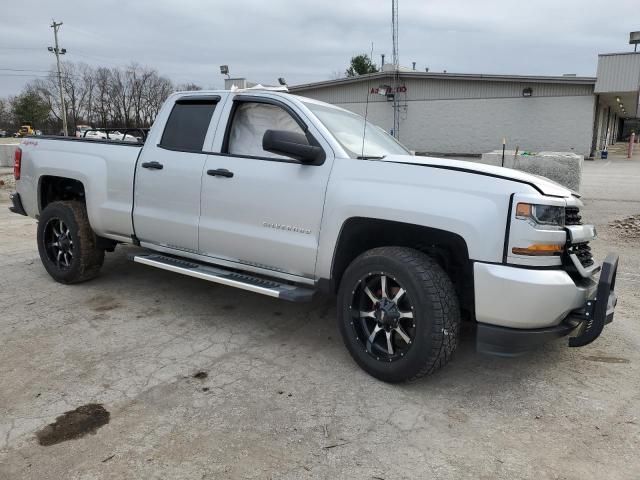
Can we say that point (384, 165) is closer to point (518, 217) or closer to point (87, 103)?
point (518, 217)

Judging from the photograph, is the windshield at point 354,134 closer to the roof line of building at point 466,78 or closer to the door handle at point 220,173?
the door handle at point 220,173

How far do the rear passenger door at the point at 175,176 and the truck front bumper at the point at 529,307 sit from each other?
245 centimetres

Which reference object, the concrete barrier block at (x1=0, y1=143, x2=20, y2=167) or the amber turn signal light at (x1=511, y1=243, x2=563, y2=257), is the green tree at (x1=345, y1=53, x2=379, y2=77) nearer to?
the concrete barrier block at (x1=0, y1=143, x2=20, y2=167)

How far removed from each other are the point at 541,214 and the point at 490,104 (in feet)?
100

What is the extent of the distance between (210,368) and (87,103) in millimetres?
99823

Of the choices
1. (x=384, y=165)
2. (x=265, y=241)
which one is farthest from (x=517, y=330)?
(x=265, y=241)

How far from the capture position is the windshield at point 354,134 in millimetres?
4031

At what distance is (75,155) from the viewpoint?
5.34 meters

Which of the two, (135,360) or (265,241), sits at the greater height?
(265,241)

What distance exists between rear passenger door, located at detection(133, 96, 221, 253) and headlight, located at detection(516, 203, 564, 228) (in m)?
2.55

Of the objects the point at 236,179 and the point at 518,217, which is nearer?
the point at 518,217

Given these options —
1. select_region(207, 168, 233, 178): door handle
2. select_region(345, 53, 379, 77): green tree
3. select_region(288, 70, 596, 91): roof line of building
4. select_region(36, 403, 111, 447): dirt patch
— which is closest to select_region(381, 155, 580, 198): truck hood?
select_region(207, 168, 233, 178): door handle

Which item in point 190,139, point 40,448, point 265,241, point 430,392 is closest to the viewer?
point 40,448

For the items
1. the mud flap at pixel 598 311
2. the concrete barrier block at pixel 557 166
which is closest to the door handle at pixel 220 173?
the mud flap at pixel 598 311
